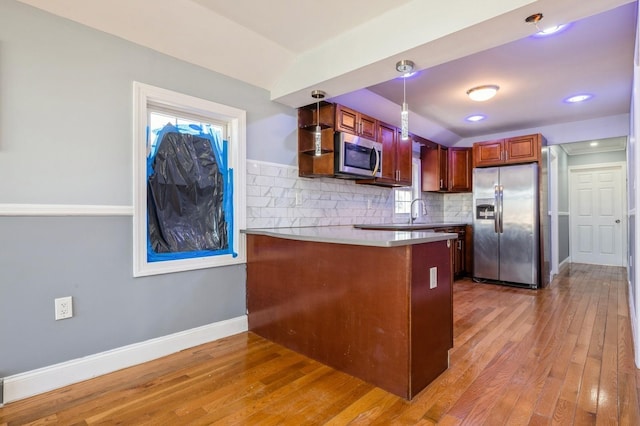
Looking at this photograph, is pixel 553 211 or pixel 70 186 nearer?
pixel 70 186

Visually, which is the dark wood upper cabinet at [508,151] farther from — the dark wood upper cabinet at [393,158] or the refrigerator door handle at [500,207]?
the dark wood upper cabinet at [393,158]

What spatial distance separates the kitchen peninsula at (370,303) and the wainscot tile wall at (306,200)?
0.53m

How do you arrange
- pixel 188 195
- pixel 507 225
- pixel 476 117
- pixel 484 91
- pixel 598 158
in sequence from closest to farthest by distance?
pixel 188 195 < pixel 484 91 < pixel 476 117 < pixel 507 225 < pixel 598 158

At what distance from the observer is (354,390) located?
6.09ft

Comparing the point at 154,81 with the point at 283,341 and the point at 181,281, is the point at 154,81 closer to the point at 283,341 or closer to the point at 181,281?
the point at 181,281

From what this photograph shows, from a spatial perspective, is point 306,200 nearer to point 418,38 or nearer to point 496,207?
point 418,38

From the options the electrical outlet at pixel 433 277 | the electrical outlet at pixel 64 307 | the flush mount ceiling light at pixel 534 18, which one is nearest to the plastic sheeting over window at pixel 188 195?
the electrical outlet at pixel 64 307

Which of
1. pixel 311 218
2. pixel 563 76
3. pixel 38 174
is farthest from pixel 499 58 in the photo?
pixel 38 174

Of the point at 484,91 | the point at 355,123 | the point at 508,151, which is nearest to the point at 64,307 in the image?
the point at 355,123

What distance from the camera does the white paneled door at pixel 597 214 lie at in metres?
6.25

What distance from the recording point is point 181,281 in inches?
95.7

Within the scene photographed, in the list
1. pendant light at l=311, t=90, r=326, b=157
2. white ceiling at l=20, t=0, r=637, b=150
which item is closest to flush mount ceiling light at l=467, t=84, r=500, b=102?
white ceiling at l=20, t=0, r=637, b=150

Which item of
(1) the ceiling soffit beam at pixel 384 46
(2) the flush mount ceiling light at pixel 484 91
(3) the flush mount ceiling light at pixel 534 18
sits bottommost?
(3) the flush mount ceiling light at pixel 534 18

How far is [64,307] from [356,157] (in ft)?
8.45
